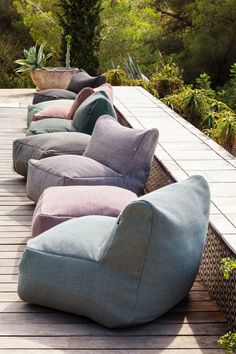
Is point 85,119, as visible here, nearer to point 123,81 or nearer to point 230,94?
point 123,81

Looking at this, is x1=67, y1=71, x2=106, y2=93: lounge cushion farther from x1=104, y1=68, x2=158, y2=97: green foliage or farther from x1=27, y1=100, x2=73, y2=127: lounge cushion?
x1=104, y1=68, x2=158, y2=97: green foliage

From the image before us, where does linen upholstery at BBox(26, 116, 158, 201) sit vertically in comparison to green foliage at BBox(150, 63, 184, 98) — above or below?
above

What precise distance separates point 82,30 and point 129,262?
9.96m

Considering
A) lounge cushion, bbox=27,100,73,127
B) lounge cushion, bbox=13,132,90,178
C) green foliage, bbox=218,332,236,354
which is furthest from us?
lounge cushion, bbox=27,100,73,127

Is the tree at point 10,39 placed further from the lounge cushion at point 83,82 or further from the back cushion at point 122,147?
the back cushion at point 122,147

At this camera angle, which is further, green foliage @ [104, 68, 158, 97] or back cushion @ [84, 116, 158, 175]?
green foliage @ [104, 68, 158, 97]

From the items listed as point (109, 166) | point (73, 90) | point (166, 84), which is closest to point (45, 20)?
point (166, 84)

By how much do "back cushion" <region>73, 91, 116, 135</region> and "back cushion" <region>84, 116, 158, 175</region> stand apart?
0.79m

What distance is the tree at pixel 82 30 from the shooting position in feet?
40.3

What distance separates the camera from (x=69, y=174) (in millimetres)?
4258

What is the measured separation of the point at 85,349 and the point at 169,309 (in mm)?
452

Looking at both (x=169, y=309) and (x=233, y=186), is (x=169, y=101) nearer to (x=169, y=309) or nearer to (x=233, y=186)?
(x=233, y=186)

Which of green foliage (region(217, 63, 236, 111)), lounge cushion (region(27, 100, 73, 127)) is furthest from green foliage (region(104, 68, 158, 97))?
green foliage (region(217, 63, 236, 111))

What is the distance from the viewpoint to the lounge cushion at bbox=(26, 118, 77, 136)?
5809 mm
